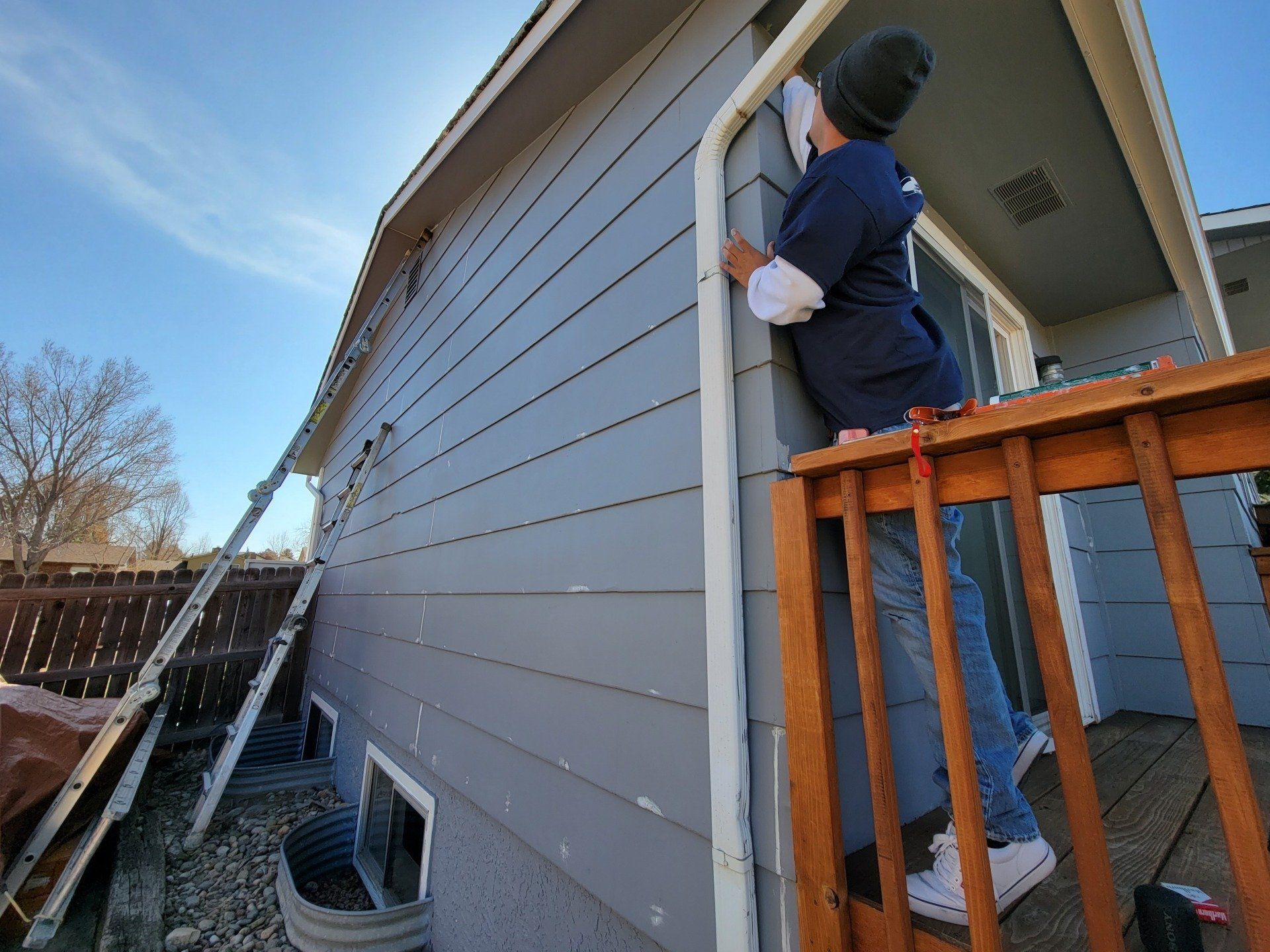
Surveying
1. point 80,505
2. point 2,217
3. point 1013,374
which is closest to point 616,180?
point 1013,374

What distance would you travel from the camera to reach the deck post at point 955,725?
27.1 inches

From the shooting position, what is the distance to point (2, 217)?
17.4 metres

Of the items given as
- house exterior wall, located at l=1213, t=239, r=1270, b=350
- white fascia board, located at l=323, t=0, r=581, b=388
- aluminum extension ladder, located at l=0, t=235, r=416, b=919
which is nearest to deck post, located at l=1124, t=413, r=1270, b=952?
white fascia board, located at l=323, t=0, r=581, b=388

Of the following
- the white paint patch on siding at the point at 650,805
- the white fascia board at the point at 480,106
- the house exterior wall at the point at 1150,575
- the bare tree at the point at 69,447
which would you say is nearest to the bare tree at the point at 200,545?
the bare tree at the point at 69,447

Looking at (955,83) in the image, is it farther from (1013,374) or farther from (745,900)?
(745,900)

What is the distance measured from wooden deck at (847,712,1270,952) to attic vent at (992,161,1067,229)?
7.41 ft

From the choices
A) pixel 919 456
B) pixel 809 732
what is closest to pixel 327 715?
pixel 809 732

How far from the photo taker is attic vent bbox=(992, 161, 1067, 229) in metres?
2.13

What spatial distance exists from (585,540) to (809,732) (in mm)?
952

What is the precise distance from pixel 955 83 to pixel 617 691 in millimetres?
2293

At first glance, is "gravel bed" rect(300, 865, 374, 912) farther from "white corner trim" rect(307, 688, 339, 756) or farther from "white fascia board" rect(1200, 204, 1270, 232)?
"white fascia board" rect(1200, 204, 1270, 232)

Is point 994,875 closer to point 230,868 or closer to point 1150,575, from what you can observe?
point 1150,575

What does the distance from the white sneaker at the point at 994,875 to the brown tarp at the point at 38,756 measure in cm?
363

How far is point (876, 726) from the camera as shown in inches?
32.8
